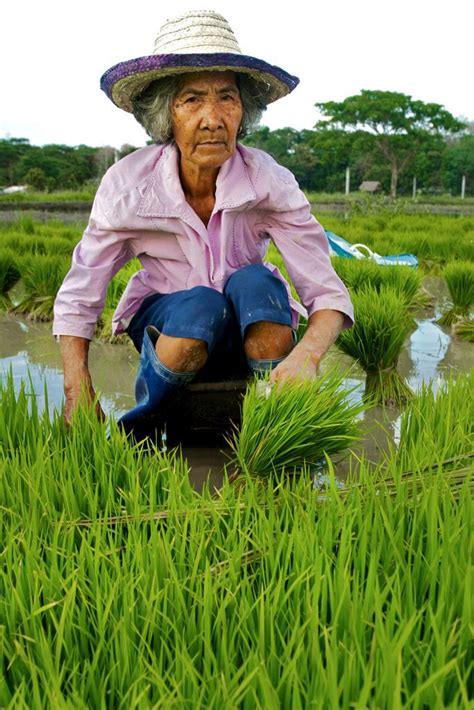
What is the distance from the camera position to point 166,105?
2131mm

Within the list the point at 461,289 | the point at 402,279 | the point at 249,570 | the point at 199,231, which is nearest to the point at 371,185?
the point at 461,289

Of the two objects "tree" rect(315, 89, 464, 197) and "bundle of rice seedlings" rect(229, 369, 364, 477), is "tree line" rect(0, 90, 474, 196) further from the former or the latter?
"bundle of rice seedlings" rect(229, 369, 364, 477)

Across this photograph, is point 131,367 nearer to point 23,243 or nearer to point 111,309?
point 111,309

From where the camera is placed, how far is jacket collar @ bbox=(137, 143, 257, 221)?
7.18 ft

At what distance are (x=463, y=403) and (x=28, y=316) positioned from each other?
10.8 ft

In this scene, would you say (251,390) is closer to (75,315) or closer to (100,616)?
(75,315)

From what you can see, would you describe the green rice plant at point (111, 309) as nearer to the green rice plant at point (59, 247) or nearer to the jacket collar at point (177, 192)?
the green rice plant at point (59, 247)

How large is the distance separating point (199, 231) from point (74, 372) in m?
0.51

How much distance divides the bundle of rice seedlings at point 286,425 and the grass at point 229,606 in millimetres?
262

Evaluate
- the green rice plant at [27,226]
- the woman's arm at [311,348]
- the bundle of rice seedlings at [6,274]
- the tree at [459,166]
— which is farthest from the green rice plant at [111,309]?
the tree at [459,166]

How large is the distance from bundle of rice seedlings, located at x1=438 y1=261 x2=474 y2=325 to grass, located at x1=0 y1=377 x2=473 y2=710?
307 centimetres

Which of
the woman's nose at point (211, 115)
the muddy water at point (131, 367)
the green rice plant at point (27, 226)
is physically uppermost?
the woman's nose at point (211, 115)

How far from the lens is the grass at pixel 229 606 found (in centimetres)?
89

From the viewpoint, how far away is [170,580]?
3.64ft
